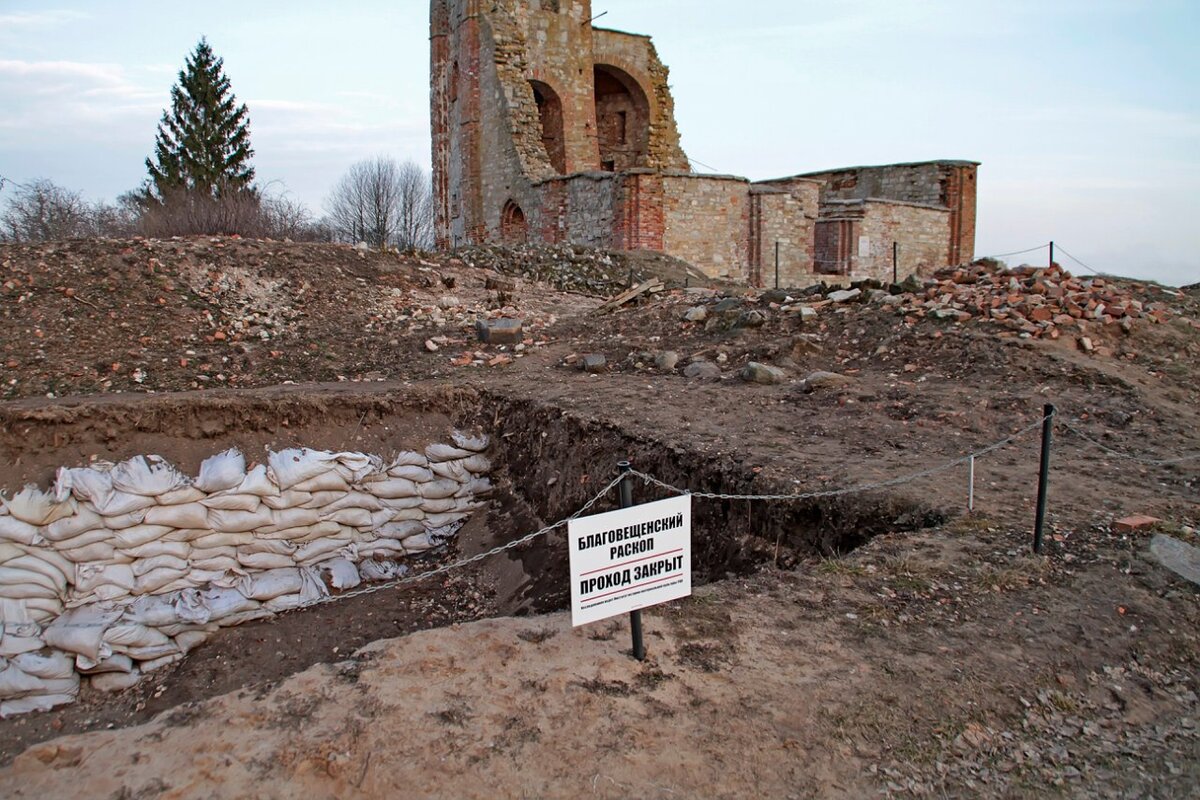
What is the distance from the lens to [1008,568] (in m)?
4.18

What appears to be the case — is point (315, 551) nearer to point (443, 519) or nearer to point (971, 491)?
point (443, 519)

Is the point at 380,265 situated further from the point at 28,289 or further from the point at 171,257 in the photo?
the point at 28,289

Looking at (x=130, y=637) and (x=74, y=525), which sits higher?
(x=74, y=525)

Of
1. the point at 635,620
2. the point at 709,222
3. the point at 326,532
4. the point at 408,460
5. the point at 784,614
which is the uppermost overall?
the point at 709,222

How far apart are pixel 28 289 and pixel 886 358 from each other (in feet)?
32.1

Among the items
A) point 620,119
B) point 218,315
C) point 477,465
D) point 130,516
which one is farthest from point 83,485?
point 620,119

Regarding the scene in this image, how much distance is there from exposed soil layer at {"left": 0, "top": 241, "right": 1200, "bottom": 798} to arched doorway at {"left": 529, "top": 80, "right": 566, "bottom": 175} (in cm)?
1067

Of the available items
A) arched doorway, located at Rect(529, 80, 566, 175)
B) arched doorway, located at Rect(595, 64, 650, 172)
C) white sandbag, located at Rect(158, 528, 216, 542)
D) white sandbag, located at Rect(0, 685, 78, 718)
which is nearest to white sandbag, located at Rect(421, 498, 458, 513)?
white sandbag, located at Rect(158, 528, 216, 542)

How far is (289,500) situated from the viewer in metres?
7.28

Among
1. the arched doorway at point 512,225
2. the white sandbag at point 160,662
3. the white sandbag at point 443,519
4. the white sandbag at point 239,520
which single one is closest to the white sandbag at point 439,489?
the white sandbag at point 443,519

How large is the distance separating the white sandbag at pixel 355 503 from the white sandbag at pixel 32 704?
237cm

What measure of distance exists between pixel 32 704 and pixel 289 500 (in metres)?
2.31

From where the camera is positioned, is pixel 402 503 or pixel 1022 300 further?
pixel 1022 300

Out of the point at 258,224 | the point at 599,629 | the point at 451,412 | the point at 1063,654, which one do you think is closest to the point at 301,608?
the point at 451,412
